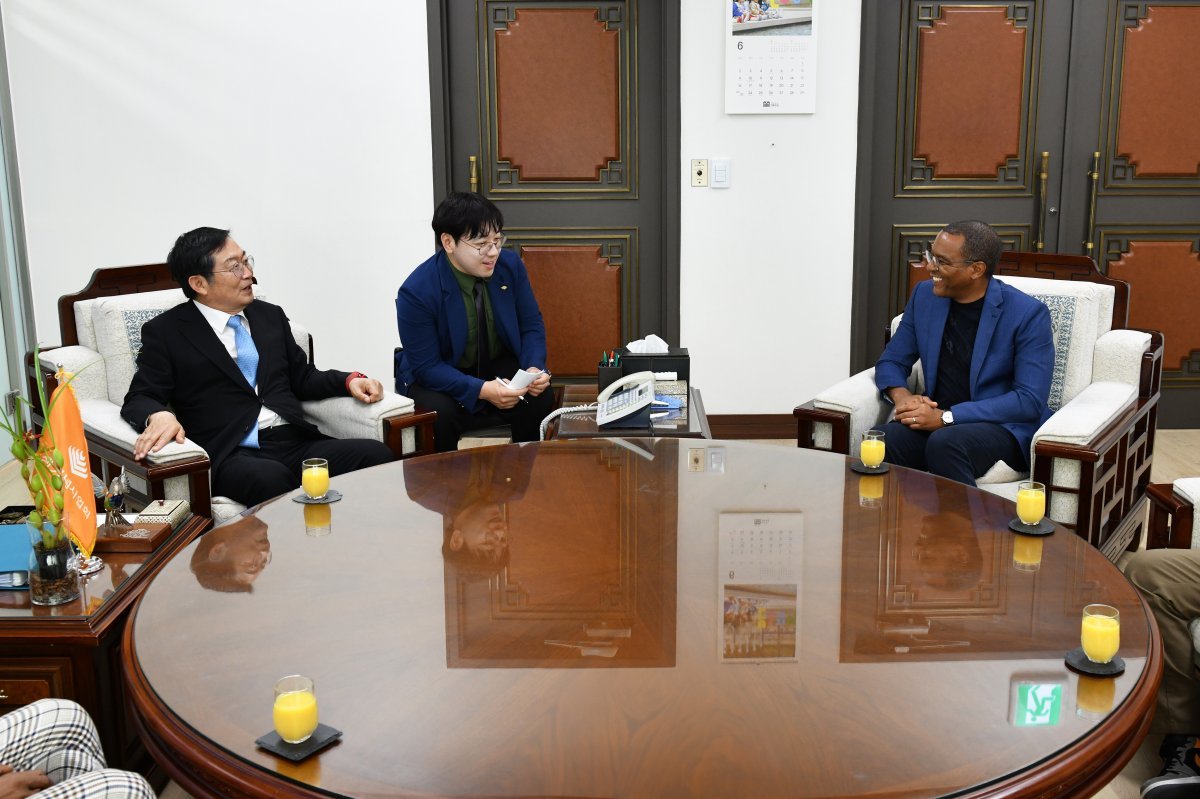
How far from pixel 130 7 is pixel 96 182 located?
744mm

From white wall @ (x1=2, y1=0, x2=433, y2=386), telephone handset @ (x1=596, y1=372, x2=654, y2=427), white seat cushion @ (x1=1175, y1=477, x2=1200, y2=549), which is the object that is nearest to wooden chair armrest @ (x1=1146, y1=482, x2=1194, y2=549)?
white seat cushion @ (x1=1175, y1=477, x2=1200, y2=549)

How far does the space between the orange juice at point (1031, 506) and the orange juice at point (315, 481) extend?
1395mm

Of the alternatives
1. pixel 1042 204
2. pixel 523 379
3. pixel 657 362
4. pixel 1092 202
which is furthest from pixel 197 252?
pixel 1092 202

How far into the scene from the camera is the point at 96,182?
4.90 meters

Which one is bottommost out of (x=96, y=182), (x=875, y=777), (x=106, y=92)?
(x=875, y=777)

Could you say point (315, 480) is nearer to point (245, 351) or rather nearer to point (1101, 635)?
point (245, 351)

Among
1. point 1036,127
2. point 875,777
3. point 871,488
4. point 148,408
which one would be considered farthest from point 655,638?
point 1036,127

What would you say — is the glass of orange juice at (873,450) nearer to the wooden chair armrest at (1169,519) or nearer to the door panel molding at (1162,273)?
the wooden chair armrest at (1169,519)

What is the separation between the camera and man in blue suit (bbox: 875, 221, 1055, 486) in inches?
129

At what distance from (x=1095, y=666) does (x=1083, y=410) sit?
172 centimetres

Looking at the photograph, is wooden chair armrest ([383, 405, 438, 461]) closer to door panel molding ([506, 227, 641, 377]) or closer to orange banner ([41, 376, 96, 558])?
orange banner ([41, 376, 96, 558])

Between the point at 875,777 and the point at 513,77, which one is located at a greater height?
the point at 513,77

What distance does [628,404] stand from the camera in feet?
10.6

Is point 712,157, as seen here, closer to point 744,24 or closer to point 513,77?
point 744,24
